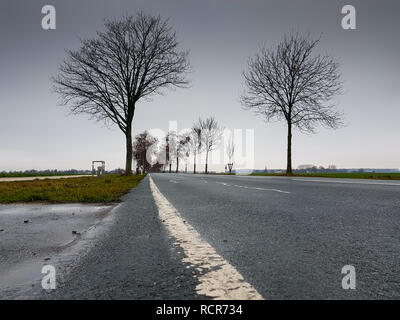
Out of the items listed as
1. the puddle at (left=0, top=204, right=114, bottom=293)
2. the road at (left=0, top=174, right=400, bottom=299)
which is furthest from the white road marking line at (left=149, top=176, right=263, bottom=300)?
the puddle at (left=0, top=204, right=114, bottom=293)

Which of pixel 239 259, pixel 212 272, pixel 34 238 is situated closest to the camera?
pixel 212 272

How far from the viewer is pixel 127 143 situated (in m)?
21.6

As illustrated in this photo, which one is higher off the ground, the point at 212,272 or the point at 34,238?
the point at 212,272

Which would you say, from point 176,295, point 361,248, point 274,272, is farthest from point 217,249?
point 361,248

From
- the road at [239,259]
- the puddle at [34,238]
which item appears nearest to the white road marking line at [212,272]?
the road at [239,259]

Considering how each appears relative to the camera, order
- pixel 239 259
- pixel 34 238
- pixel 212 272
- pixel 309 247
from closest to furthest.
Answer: pixel 212 272, pixel 239 259, pixel 309 247, pixel 34 238

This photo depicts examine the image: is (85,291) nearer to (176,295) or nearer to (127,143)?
(176,295)

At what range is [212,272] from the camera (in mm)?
1607

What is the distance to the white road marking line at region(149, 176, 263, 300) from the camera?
1313 mm

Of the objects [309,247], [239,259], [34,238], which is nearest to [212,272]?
[239,259]

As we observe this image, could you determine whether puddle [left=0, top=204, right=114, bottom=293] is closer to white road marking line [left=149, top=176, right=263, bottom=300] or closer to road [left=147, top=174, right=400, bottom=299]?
white road marking line [left=149, top=176, right=263, bottom=300]

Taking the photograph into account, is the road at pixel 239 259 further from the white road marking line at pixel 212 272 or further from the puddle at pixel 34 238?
the puddle at pixel 34 238

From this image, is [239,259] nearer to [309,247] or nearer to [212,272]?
[212,272]
